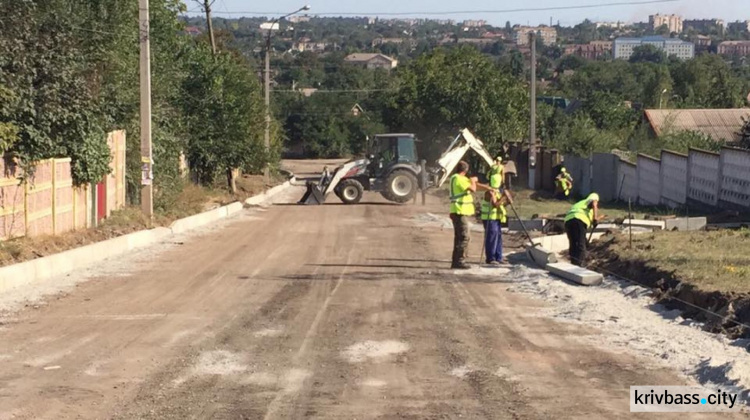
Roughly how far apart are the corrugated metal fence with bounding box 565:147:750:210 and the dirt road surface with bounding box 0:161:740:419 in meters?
12.5

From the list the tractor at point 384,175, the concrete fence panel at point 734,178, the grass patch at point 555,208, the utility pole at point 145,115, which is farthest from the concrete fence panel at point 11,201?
the tractor at point 384,175

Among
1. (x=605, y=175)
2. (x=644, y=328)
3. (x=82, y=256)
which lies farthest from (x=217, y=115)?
(x=644, y=328)

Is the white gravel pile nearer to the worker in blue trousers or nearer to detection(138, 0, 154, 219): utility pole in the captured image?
the worker in blue trousers

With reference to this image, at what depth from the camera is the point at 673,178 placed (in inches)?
1359

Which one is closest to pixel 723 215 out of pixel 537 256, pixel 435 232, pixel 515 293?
pixel 435 232

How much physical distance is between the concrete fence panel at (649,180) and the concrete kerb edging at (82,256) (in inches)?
618

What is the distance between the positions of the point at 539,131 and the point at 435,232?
135ft

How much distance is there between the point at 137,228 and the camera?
25.2 meters

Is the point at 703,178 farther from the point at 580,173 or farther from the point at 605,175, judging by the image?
the point at 580,173

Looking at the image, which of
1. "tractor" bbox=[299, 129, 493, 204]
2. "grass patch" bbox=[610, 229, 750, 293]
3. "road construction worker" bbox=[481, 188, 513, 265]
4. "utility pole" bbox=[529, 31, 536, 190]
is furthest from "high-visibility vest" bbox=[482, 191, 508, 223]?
"utility pole" bbox=[529, 31, 536, 190]

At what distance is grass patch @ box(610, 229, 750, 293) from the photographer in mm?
13867

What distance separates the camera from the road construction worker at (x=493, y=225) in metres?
19.1

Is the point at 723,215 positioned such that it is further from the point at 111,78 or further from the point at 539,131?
the point at 539,131

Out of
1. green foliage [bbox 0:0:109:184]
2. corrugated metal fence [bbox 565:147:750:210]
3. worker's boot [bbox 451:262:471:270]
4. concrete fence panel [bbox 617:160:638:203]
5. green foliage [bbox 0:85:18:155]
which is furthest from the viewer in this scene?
concrete fence panel [bbox 617:160:638:203]
